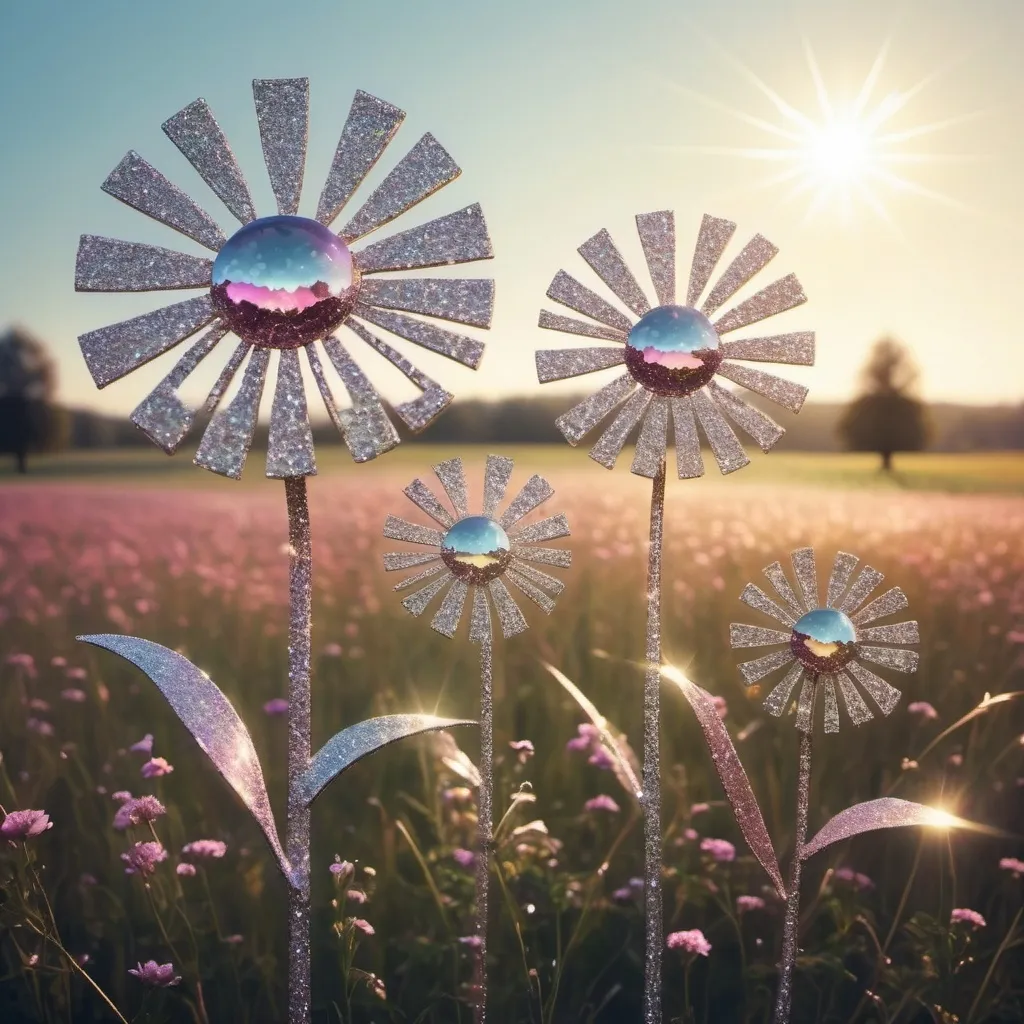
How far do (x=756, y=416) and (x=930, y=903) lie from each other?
162 centimetres

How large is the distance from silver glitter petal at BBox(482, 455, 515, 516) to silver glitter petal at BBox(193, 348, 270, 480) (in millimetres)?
592

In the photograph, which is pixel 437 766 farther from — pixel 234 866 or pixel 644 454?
pixel 644 454

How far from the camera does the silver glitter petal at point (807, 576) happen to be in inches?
73.4

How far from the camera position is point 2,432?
1033cm

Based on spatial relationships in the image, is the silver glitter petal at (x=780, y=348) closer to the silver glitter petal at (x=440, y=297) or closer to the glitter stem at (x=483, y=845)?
the silver glitter petal at (x=440, y=297)

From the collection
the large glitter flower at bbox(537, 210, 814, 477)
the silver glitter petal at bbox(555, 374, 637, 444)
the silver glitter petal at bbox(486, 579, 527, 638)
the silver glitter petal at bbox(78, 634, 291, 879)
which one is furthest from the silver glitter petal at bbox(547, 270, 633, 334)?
the silver glitter petal at bbox(78, 634, 291, 879)

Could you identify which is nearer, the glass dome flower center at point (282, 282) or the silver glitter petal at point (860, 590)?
the glass dome flower center at point (282, 282)

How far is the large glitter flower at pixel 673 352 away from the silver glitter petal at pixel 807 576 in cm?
31

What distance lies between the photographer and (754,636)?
1850mm

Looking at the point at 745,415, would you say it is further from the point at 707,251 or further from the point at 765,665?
the point at 765,665

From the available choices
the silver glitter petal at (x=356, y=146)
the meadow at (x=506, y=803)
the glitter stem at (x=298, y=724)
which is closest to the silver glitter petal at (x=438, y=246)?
the silver glitter petal at (x=356, y=146)

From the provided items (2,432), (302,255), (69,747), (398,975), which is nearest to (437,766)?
(398,975)

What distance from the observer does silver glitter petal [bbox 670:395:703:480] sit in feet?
5.60

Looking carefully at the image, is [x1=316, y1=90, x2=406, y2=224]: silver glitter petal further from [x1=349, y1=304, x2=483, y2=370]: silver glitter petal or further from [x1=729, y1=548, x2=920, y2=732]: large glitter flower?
[x1=729, y1=548, x2=920, y2=732]: large glitter flower
